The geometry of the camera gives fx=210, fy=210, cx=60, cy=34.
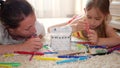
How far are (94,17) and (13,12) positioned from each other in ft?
1.45

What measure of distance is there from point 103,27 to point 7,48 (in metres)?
0.60

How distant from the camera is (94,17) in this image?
3.69 feet

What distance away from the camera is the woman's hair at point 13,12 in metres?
0.91

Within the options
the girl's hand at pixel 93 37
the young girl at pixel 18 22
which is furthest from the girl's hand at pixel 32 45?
the girl's hand at pixel 93 37

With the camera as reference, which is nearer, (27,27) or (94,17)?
(27,27)

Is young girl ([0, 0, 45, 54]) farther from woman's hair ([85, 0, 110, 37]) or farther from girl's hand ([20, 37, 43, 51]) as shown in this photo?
woman's hair ([85, 0, 110, 37])

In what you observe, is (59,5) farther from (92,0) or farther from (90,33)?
(90,33)

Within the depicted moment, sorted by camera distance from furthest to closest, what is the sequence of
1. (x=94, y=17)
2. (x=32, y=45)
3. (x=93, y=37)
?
1. (x=94, y=17)
2. (x=93, y=37)
3. (x=32, y=45)

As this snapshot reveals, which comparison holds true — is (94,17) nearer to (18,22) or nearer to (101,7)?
(101,7)

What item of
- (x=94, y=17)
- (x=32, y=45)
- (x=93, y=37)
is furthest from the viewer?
(x=94, y=17)

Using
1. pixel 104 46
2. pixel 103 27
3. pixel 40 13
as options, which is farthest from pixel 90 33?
pixel 40 13

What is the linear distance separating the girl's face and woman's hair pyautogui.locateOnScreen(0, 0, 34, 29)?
1.12ft

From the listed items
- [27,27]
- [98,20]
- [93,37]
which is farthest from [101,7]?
[27,27]

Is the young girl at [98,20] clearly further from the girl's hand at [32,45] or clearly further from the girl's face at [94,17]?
the girl's hand at [32,45]
